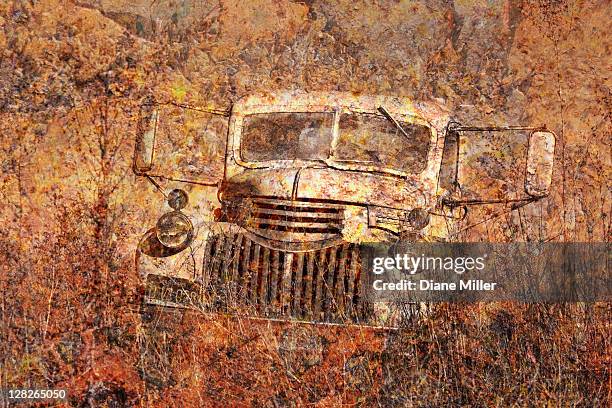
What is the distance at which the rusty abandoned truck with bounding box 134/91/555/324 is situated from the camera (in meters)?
5.21

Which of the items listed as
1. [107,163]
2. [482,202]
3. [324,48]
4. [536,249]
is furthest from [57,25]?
[536,249]

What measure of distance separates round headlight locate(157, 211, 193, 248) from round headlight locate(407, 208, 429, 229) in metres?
1.38

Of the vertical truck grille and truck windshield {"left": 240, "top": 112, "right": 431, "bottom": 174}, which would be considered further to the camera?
truck windshield {"left": 240, "top": 112, "right": 431, "bottom": 174}

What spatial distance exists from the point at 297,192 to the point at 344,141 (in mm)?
594

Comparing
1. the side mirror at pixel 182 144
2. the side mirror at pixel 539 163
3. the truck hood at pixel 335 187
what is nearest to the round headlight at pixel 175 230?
the truck hood at pixel 335 187

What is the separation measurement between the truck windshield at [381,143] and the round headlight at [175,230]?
1083mm

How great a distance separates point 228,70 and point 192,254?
2212 millimetres

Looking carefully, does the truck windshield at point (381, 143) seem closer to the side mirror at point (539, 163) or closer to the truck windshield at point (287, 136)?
the truck windshield at point (287, 136)

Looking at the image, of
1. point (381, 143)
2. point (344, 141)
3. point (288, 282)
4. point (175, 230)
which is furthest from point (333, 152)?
point (175, 230)

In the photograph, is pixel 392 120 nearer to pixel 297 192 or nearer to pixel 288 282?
pixel 297 192

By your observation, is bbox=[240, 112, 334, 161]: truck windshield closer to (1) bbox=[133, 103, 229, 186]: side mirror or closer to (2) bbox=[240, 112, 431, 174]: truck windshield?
(2) bbox=[240, 112, 431, 174]: truck windshield

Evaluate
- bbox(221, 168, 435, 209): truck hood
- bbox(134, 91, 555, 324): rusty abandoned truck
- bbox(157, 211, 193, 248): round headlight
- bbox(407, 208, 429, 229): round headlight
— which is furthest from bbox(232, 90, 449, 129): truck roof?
bbox(157, 211, 193, 248): round headlight

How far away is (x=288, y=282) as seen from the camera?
521cm

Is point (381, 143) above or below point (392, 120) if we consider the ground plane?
below
